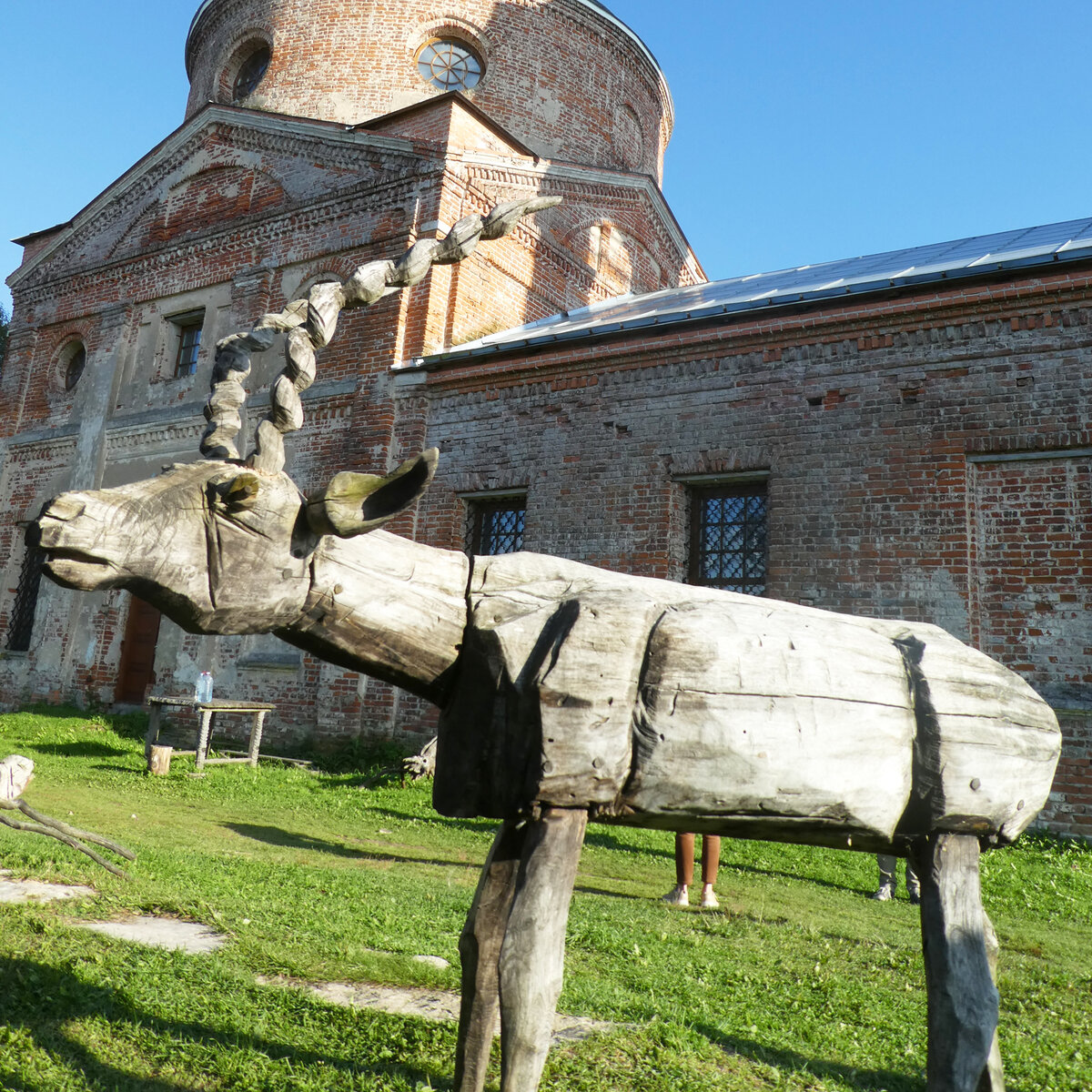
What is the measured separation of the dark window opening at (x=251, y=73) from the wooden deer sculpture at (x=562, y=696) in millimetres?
19821

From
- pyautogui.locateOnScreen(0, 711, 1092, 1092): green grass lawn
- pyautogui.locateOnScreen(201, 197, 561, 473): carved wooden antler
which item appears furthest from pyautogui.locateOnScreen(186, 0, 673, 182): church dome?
pyautogui.locateOnScreen(201, 197, 561, 473): carved wooden antler

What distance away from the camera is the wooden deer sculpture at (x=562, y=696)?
2295 millimetres

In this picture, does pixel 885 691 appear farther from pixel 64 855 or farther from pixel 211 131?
pixel 211 131

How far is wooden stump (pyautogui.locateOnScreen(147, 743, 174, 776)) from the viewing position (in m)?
9.96

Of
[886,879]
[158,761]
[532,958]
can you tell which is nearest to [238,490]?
[532,958]

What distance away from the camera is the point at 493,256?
45.7 ft

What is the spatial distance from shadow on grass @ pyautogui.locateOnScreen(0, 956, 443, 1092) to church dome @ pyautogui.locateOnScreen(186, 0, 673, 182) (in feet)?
55.6

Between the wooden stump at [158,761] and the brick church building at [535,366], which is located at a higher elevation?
the brick church building at [535,366]

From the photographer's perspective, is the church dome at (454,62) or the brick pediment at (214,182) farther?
the church dome at (454,62)

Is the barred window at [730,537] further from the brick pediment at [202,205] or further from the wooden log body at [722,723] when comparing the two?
the brick pediment at [202,205]

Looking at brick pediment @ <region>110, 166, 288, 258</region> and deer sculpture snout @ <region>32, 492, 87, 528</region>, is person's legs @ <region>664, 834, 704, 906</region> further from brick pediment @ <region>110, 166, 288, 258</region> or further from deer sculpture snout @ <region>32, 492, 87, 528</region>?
brick pediment @ <region>110, 166, 288, 258</region>

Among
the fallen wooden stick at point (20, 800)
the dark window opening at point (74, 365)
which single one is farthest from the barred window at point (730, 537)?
the dark window opening at point (74, 365)

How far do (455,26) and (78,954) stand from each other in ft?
62.7

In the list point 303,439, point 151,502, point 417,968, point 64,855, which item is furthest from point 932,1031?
point 303,439
